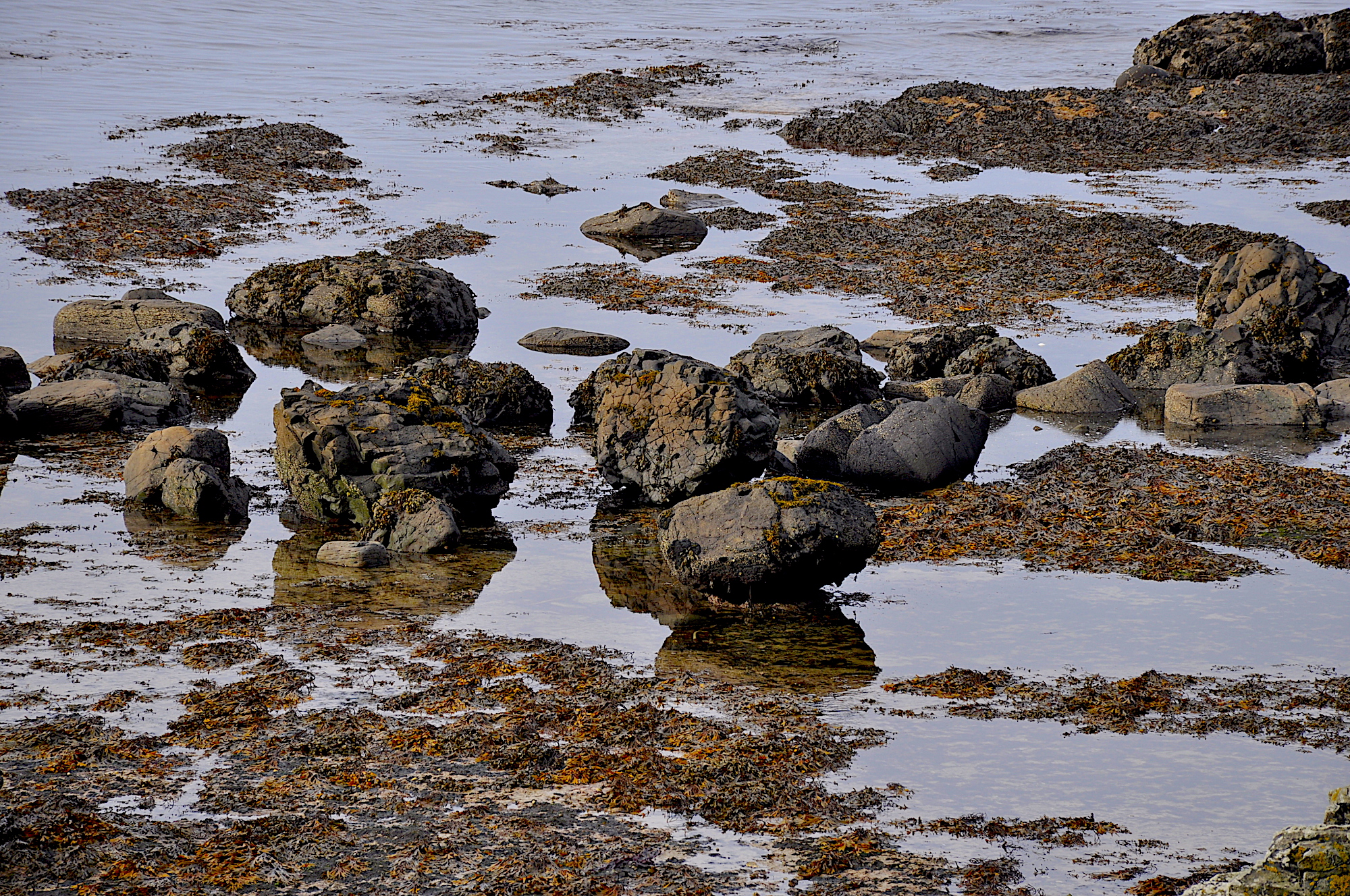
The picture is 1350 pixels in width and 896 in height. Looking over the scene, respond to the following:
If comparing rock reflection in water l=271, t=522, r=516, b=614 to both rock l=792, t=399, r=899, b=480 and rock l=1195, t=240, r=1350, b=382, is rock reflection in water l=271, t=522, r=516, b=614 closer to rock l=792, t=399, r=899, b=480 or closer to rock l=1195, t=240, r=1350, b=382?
rock l=792, t=399, r=899, b=480

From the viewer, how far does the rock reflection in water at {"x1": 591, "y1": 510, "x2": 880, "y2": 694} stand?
7.89 meters

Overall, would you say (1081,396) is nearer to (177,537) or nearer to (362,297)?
(177,537)

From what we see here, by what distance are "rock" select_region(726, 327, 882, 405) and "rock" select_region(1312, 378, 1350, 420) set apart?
463 cm

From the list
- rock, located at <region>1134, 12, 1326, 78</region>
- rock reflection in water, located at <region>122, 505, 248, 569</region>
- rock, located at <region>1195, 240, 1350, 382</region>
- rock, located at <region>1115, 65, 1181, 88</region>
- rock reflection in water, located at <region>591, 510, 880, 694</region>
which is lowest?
rock reflection in water, located at <region>591, 510, 880, 694</region>

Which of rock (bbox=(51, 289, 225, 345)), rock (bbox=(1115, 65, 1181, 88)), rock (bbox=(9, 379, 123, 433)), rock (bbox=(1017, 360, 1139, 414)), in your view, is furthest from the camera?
rock (bbox=(1115, 65, 1181, 88))

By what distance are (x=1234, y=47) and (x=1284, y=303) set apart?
879 inches

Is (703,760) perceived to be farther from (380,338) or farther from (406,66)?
(406,66)

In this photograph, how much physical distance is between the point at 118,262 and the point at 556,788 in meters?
16.9

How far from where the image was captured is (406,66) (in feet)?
139

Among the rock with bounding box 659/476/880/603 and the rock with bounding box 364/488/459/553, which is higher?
the rock with bounding box 659/476/880/603

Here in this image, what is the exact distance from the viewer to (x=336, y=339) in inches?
693

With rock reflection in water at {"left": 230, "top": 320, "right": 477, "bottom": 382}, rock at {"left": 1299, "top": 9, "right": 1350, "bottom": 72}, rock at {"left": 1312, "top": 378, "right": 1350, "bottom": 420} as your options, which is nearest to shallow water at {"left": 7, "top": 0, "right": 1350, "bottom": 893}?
rock reflection in water at {"left": 230, "top": 320, "right": 477, "bottom": 382}

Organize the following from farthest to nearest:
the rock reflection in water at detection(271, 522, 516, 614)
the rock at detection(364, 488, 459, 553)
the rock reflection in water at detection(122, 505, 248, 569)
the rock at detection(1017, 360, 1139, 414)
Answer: the rock at detection(1017, 360, 1139, 414)
the rock at detection(364, 488, 459, 553)
the rock reflection in water at detection(122, 505, 248, 569)
the rock reflection in water at detection(271, 522, 516, 614)

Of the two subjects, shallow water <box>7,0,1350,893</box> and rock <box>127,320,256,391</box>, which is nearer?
shallow water <box>7,0,1350,893</box>
